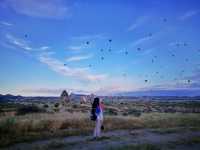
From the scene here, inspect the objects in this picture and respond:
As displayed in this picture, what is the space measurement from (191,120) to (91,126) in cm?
1173

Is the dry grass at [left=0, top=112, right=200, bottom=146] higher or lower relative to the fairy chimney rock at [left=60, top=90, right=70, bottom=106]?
lower

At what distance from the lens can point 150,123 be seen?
27.1 m

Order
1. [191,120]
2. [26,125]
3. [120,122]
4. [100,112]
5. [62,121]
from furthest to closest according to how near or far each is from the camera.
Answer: [191,120] → [120,122] → [62,121] → [26,125] → [100,112]

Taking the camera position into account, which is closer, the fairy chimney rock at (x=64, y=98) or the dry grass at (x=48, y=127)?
the dry grass at (x=48, y=127)

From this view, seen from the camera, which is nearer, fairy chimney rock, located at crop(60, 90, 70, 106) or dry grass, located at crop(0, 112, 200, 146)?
dry grass, located at crop(0, 112, 200, 146)

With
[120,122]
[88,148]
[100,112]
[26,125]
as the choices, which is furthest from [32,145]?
[120,122]

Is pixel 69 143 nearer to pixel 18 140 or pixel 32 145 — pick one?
pixel 32 145

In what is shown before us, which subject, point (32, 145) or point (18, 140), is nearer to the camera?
point (32, 145)

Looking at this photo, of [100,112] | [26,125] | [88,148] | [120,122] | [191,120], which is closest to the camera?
[88,148]

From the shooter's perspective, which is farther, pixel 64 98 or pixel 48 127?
pixel 64 98

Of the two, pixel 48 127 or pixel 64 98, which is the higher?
pixel 64 98

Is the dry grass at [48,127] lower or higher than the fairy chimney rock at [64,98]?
lower

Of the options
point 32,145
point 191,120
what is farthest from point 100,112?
point 191,120

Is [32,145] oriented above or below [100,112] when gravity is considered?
below
